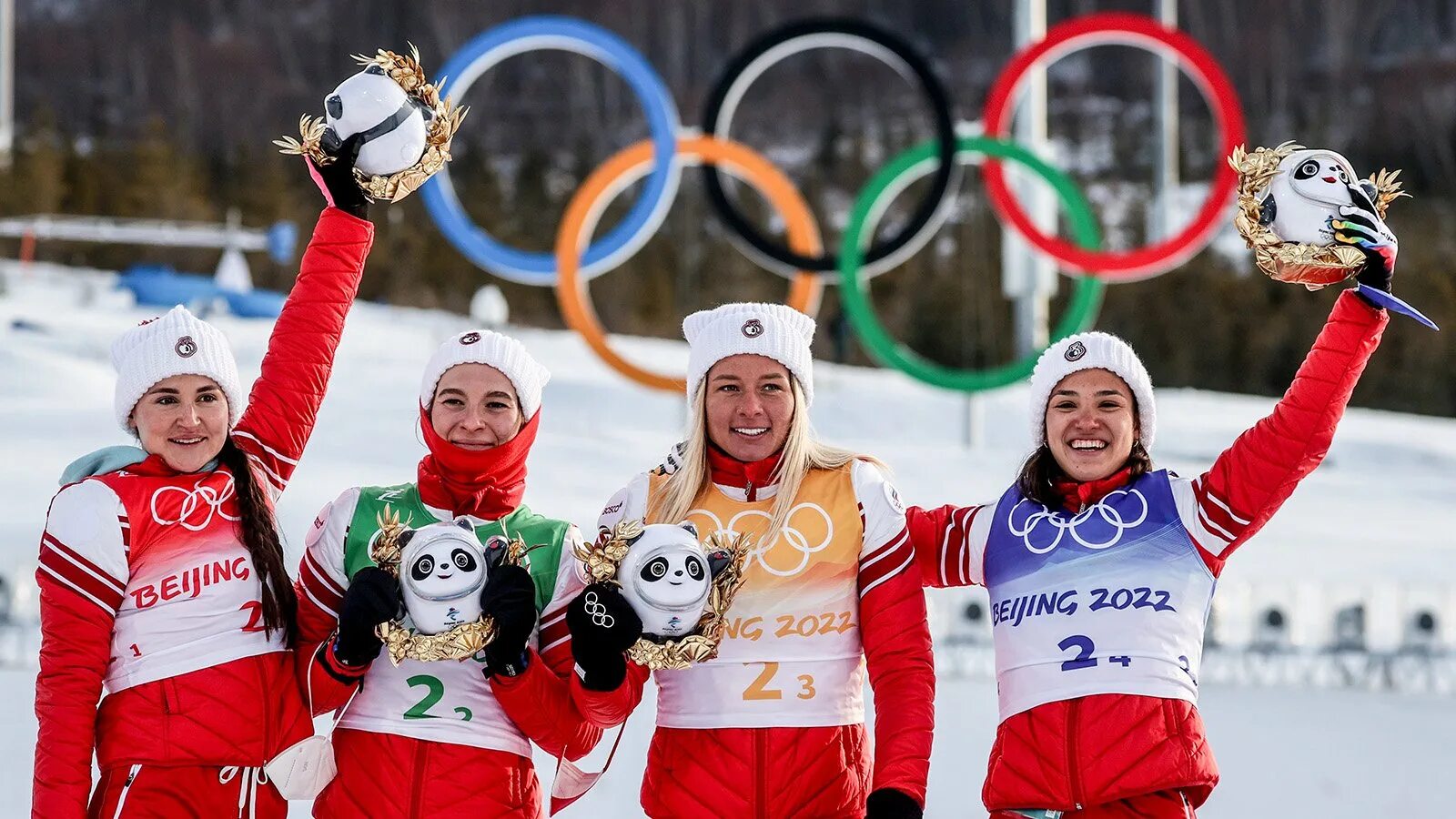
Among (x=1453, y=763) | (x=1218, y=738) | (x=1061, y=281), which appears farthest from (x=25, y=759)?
(x=1061, y=281)

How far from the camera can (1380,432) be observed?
1579cm

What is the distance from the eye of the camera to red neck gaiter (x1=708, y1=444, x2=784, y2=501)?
324 cm

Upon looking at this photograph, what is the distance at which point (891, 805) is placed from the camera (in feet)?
9.65

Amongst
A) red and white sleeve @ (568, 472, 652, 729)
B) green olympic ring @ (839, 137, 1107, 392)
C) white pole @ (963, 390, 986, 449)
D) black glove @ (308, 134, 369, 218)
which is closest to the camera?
red and white sleeve @ (568, 472, 652, 729)

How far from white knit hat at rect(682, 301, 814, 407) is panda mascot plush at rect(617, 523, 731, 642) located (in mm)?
507

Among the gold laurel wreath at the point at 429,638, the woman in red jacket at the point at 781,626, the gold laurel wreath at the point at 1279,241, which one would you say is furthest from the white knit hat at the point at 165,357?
the gold laurel wreath at the point at 1279,241

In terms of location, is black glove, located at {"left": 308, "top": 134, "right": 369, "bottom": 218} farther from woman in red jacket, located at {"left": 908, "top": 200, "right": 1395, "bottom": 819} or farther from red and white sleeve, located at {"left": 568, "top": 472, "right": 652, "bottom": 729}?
woman in red jacket, located at {"left": 908, "top": 200, "right": 1395, "bottom": 819}

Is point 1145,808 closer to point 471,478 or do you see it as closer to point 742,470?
point 742,470

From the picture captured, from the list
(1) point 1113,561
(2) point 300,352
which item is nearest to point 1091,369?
(1) point 1113,561

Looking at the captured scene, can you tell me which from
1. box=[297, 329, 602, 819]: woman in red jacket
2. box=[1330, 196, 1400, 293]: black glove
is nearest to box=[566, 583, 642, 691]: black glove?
box=[297, 329, 602, 819]: woman in red jacket

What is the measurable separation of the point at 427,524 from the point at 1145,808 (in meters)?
1.45

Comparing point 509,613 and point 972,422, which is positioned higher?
point 509,613

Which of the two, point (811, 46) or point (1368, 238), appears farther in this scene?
point (811, 46)

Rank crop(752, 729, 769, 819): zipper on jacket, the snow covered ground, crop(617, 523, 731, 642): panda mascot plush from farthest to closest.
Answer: the snow covered ground → crop(752, 729, 769, 819): zipper on jacket → crop(617, 523, 731, 642): panda mascot plush
